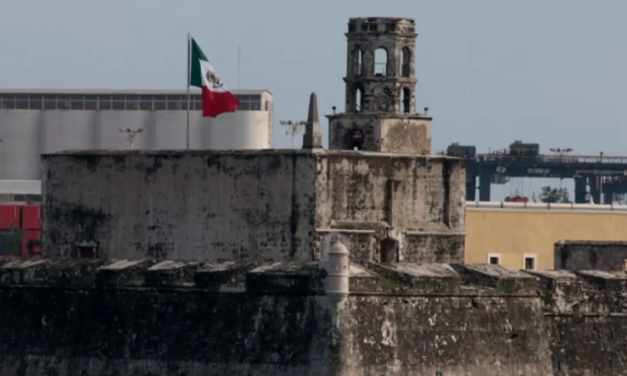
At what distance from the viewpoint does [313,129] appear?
60281mm

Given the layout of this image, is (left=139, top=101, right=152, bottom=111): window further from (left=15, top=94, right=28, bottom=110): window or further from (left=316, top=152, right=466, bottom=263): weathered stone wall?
(left=316, top=152, right=466, bottom=263): weathered stone wall

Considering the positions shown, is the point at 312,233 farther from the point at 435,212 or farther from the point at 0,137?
the point at 0,137

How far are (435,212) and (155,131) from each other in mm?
52536

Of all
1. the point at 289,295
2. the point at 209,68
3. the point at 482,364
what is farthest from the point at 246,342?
the point at 209,68

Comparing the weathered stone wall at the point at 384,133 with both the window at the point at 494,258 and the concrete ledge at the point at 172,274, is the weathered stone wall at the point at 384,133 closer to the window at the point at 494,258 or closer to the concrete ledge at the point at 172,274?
the concrete ledge at the point at 172,274

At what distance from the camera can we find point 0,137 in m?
118

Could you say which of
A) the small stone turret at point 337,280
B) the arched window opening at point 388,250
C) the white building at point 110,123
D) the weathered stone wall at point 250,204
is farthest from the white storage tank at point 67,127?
the small stone turret at point 337,280

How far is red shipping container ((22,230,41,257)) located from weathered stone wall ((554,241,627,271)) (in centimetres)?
1945

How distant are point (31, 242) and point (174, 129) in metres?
24.2

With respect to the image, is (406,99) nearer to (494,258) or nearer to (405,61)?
(405,61)

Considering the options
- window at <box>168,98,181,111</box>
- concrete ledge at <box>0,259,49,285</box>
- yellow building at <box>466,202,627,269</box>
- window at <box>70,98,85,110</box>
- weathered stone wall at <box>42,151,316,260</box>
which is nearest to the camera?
concrete ledge at <box>0,259,49,285</box>

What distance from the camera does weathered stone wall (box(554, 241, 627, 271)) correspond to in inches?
2921

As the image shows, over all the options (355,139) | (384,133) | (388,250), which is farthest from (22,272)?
(384,133)

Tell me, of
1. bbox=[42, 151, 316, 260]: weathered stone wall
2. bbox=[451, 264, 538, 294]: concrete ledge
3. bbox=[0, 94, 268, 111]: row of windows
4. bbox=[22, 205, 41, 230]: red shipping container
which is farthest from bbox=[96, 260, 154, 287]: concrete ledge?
bbox=[0, 94, 268, 111]: row of windows
